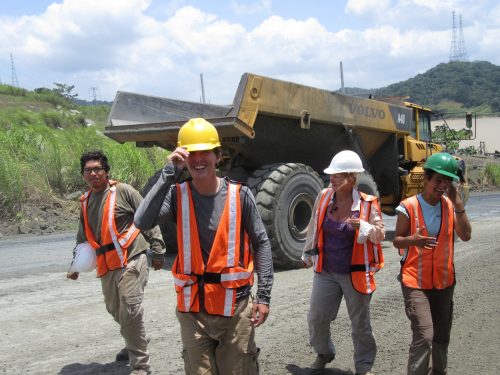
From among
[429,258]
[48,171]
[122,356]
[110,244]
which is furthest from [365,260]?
[48,171]

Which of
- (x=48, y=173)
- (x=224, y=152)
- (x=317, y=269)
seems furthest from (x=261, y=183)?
(x=48, y=173)

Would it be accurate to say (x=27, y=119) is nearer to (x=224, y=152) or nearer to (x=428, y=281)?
(x=224, y=152)

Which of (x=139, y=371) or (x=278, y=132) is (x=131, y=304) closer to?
(x=139, y=371)

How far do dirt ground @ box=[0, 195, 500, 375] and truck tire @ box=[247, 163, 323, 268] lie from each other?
357 mm

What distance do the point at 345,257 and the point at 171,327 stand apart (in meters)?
2.04

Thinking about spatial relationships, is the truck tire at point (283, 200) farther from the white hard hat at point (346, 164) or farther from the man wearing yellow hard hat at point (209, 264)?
the man wearing yellow hard hat at point (209, 264)

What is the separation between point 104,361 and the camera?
470 centimetres

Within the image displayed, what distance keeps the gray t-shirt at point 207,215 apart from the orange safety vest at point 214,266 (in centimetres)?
4

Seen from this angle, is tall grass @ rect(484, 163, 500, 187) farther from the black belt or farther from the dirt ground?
the black belt

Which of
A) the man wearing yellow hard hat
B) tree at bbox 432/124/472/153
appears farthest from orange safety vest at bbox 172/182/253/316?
tree at bbox 432/124/472/153

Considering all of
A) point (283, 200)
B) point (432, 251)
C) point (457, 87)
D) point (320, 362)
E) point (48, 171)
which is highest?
point (457, 87)

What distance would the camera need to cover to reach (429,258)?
3998 millimetres

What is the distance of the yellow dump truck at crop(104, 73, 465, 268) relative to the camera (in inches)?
315

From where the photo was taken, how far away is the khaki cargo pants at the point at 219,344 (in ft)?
10.1
